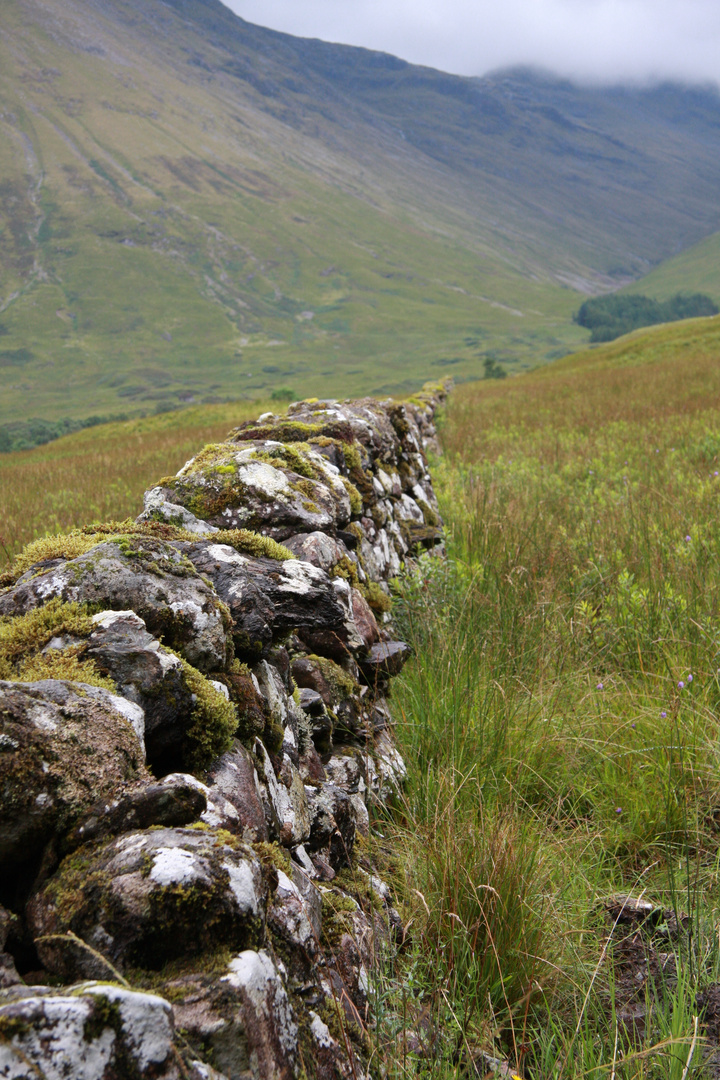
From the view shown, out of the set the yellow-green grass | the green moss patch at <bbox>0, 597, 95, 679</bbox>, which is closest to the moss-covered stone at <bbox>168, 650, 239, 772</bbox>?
the green moss patch at <bbox>0, 597, 95, 679</bbox>

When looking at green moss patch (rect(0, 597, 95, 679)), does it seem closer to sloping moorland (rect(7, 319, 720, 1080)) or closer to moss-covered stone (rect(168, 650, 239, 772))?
moss-covered stone (rect(168, 650, 239, 772))

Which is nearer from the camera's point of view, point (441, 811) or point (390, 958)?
Result: point (390, 958)

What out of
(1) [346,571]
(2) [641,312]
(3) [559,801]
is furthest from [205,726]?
(2) [641,312]

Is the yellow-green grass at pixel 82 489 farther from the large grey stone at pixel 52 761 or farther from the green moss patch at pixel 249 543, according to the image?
the large grey stone at pixel 52 761

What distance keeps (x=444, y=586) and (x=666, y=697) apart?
1.59m

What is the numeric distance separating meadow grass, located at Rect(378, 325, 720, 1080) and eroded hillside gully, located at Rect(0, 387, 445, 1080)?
8.9 inches

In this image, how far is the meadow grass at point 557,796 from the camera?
1938mm

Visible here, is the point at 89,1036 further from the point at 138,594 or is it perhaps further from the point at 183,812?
the point at 138,594

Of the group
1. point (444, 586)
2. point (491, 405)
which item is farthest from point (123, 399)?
point (444, 586)

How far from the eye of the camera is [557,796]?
319 cm

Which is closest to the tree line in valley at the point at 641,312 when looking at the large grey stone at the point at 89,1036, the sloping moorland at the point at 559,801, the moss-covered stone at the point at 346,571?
the sloping moorland at the point at 559,801

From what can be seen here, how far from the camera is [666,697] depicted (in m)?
3.72

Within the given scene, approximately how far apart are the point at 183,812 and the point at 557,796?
7.39ft

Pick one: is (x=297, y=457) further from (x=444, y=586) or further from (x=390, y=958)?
(x=390, y=958)
